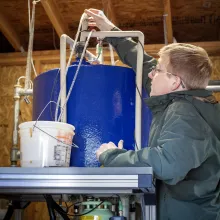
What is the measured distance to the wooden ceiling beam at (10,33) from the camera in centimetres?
376

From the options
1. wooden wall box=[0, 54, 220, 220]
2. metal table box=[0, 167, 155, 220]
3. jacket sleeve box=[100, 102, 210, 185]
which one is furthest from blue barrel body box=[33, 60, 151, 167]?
wooden wall box=[0, 54, 220, 220]

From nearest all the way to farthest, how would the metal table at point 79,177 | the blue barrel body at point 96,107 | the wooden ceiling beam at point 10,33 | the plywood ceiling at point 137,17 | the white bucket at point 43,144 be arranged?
the metal table at point 79,177
the white bucket at point 43,144
the blue barrel body at point 96,107
the plywood ceiling at point 137,17
the wooden ceiling beam at point 10,33

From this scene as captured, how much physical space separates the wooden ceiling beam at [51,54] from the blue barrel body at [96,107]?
197 centimetres

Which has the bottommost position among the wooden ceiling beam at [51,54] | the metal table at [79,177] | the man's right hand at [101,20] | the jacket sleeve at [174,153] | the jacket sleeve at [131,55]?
the metal table at [79,177]

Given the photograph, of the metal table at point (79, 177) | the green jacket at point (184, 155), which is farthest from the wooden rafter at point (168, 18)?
the metal table at point (79, 177)

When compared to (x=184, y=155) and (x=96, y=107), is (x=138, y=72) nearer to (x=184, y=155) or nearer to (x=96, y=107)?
(x=96, y=107)

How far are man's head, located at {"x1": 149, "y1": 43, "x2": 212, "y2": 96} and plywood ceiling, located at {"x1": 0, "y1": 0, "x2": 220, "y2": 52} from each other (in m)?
1.95

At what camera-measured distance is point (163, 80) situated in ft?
5.30

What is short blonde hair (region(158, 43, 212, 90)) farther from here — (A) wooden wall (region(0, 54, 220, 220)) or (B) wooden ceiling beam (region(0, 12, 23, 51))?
(B) wooden ceiling beam (region(0, 12, 23, 51))

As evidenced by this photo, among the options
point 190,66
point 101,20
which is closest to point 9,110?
point 101,20

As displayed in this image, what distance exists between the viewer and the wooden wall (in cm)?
379

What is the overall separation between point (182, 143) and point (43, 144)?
0.49 meters

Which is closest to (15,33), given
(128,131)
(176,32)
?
(176,32)

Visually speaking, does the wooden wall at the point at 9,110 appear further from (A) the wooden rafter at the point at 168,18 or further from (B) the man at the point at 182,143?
(B) the man at the point at 182,143
